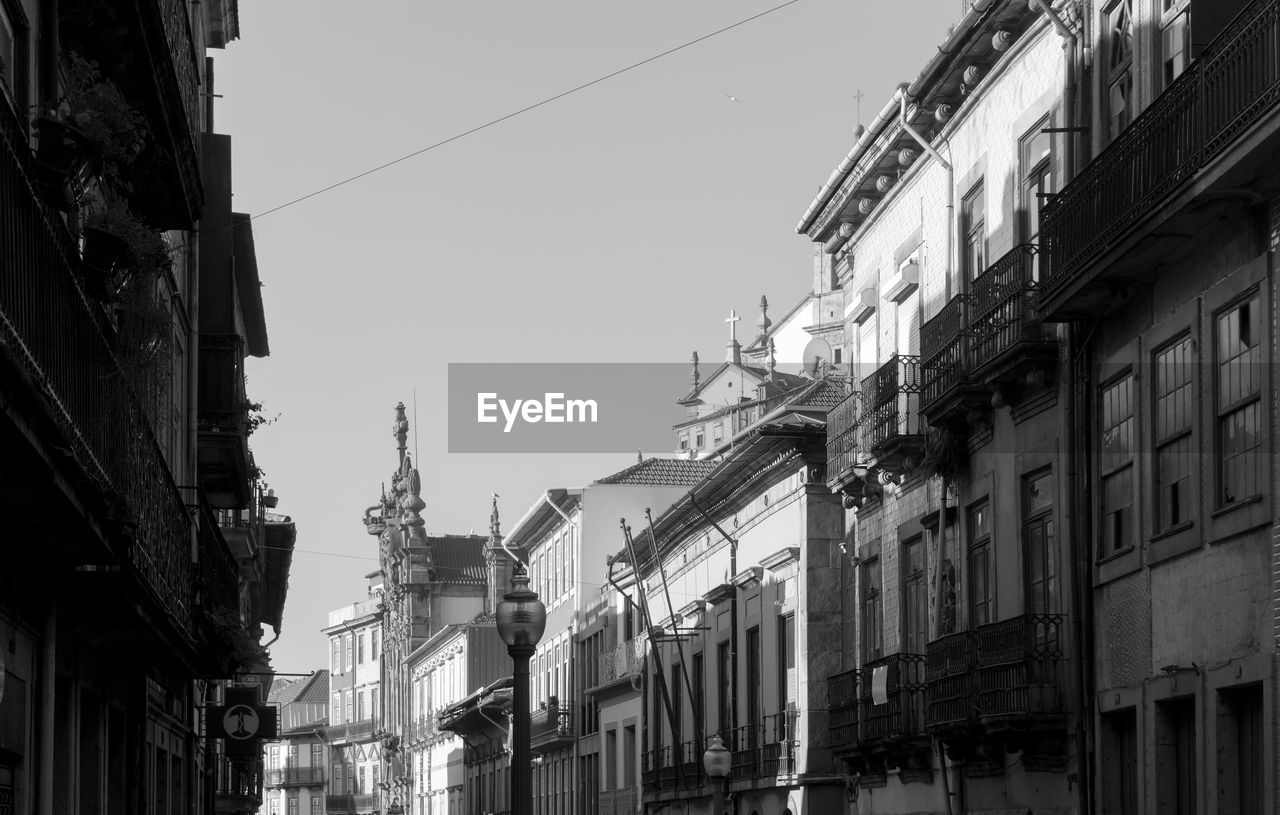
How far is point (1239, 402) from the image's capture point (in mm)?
15297

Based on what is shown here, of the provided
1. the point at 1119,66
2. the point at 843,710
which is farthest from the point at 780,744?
the point at 1119,66

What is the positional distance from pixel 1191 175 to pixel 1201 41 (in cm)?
225

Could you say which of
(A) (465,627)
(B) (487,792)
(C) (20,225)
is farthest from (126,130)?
(A) (465,627)

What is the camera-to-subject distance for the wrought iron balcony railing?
21812 millimetres

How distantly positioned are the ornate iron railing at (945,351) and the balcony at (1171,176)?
9.63 ft

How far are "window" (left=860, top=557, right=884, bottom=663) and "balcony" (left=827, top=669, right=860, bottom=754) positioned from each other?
0.52 meters

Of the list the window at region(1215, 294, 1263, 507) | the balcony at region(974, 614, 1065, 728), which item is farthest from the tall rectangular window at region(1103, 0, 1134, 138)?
the balcony at region(974, 614, 1065, 728)

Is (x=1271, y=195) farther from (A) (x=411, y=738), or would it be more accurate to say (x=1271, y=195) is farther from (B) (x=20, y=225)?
(A) (x=411, y=738)

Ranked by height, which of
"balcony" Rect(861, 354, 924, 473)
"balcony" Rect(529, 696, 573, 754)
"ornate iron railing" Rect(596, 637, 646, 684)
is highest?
"balcony" Rect(861, 354, 924, 473)

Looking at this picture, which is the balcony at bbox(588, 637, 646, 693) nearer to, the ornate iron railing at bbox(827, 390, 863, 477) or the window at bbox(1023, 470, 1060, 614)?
the ornate iron railing at bbox(827, 390, 863, 477)

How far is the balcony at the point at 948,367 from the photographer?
21.6 meters

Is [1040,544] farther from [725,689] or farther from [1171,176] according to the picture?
[725,689]

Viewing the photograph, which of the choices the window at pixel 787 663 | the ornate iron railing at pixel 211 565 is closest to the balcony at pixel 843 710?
the window at pixel 787 663

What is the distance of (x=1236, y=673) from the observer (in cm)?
1501
